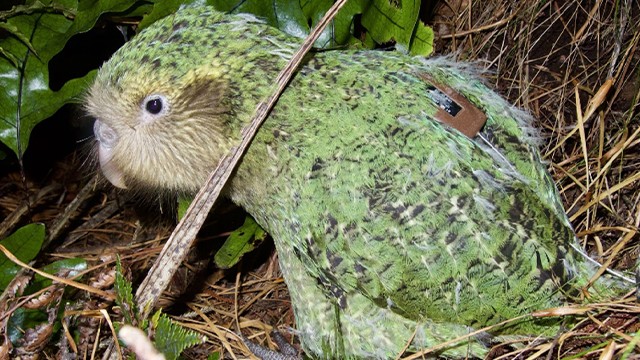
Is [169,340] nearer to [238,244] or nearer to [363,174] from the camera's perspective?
[363,174]

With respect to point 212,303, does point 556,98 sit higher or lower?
higher

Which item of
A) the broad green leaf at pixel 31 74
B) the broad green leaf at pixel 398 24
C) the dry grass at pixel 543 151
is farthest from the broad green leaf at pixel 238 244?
the broad green leaf at pixel 398 24

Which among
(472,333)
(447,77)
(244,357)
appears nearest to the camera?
(472,333)

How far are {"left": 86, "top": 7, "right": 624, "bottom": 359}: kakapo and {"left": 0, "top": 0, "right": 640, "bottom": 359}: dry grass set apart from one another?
0.52 metres

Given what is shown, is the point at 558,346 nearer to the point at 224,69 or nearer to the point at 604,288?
the point at 604,288

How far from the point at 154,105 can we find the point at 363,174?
32.0 inches

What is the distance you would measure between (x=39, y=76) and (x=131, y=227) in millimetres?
1059

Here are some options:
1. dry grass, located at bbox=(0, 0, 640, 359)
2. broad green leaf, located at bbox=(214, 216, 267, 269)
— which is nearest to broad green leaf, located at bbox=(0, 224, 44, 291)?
dry grass, located at bbox=(0, 0, 640, 359)

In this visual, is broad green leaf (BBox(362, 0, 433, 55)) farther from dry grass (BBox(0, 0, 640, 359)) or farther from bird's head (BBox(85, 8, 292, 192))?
bird's head (BBox(85, 8, 292, 192))

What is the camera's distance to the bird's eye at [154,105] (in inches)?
95.5

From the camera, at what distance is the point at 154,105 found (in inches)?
96.0

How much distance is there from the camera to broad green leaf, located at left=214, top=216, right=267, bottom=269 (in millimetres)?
3045

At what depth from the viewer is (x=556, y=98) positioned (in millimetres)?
3305

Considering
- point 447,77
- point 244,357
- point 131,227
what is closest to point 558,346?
point 447,77
